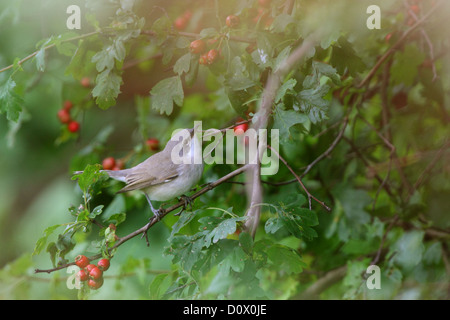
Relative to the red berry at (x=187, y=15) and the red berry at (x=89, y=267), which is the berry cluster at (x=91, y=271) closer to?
the red berry at (x=89, y=267)

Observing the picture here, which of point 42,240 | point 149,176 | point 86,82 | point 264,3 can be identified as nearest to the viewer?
point 42,240

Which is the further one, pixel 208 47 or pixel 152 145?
pixel 152 145

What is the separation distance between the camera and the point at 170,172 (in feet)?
4.70

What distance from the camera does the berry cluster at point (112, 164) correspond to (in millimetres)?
1705

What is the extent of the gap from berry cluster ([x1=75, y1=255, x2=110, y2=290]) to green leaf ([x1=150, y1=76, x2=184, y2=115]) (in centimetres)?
40

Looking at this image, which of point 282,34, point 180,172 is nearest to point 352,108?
point 282,34

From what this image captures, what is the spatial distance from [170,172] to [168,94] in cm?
26

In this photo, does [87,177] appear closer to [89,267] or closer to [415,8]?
[89,267]

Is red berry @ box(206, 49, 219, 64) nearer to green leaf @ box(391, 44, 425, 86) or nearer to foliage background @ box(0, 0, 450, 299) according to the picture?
foliage background @ box(0, 0, 450, 299)

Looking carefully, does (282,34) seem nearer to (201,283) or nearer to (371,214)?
(201,283)

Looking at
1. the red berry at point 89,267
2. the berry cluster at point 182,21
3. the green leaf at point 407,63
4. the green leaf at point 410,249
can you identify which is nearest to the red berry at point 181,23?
the berry cluster at point 182,21

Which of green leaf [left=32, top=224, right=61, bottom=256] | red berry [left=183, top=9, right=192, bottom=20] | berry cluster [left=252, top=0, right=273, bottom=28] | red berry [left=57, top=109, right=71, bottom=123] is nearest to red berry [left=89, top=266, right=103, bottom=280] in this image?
green leaf [left=32, top=224, right=61, bottom=256]

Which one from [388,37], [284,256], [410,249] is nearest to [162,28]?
[284,256]

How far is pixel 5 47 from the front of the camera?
1812 millimetres
